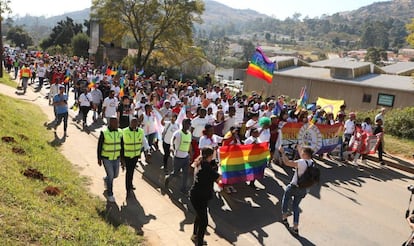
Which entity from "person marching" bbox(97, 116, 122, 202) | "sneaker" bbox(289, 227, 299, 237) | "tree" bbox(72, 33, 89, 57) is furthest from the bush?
"tree" bbox(72, 33, 89, 57)

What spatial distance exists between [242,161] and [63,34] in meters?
76.8

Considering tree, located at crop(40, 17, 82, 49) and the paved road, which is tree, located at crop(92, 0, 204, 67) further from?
tree, located at crop(40, 17, 82, 49)

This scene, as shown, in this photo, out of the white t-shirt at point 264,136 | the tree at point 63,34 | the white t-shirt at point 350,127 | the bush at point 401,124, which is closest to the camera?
the white t-shirt at point 264,136

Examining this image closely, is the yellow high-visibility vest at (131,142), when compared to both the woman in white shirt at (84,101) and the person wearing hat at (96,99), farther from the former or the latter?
the person wearing hat at (96,99)

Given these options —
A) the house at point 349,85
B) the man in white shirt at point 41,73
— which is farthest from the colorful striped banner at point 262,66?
the house at point 349,85

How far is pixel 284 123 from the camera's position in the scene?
12.4 metres

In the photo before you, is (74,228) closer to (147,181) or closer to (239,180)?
(147,181)

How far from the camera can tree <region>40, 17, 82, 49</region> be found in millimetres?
78125

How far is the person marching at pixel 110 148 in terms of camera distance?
7805 millimetres

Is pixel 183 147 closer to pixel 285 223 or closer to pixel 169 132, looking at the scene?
pixel 169 132

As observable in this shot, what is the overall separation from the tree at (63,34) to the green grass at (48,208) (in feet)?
237

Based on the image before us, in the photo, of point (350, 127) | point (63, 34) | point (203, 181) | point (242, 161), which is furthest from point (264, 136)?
point (63, 34)

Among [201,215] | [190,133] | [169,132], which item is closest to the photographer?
[201,215]

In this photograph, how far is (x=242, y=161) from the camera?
9.49 m
